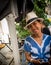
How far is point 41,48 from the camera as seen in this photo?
3.99 metres

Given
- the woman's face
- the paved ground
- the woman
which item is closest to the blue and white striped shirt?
the woman

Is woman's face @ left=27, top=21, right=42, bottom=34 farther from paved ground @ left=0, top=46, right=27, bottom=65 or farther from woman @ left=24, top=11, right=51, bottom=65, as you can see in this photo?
paved ground @ left=0, top=46, right=27, bottom=65

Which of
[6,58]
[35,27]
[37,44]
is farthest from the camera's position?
[6,58]

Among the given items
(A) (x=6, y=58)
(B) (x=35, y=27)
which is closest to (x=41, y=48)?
(B) (x=35, y=27)

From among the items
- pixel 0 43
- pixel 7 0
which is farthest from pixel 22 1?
pixel 0 43

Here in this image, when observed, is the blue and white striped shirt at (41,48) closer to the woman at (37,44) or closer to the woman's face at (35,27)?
the woman at (37,44)

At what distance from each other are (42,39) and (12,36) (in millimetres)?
2249

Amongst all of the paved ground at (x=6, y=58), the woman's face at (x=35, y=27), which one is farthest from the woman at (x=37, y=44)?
the paved ground at (x=6, y=58)

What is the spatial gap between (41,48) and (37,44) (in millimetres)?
94

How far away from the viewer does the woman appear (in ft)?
12.9

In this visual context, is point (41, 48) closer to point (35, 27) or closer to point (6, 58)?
point (35, 27)

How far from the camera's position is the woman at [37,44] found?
393 centimetres

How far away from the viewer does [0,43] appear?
781 centimetres

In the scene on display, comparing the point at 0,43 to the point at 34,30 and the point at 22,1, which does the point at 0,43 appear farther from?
the point at 22,1
